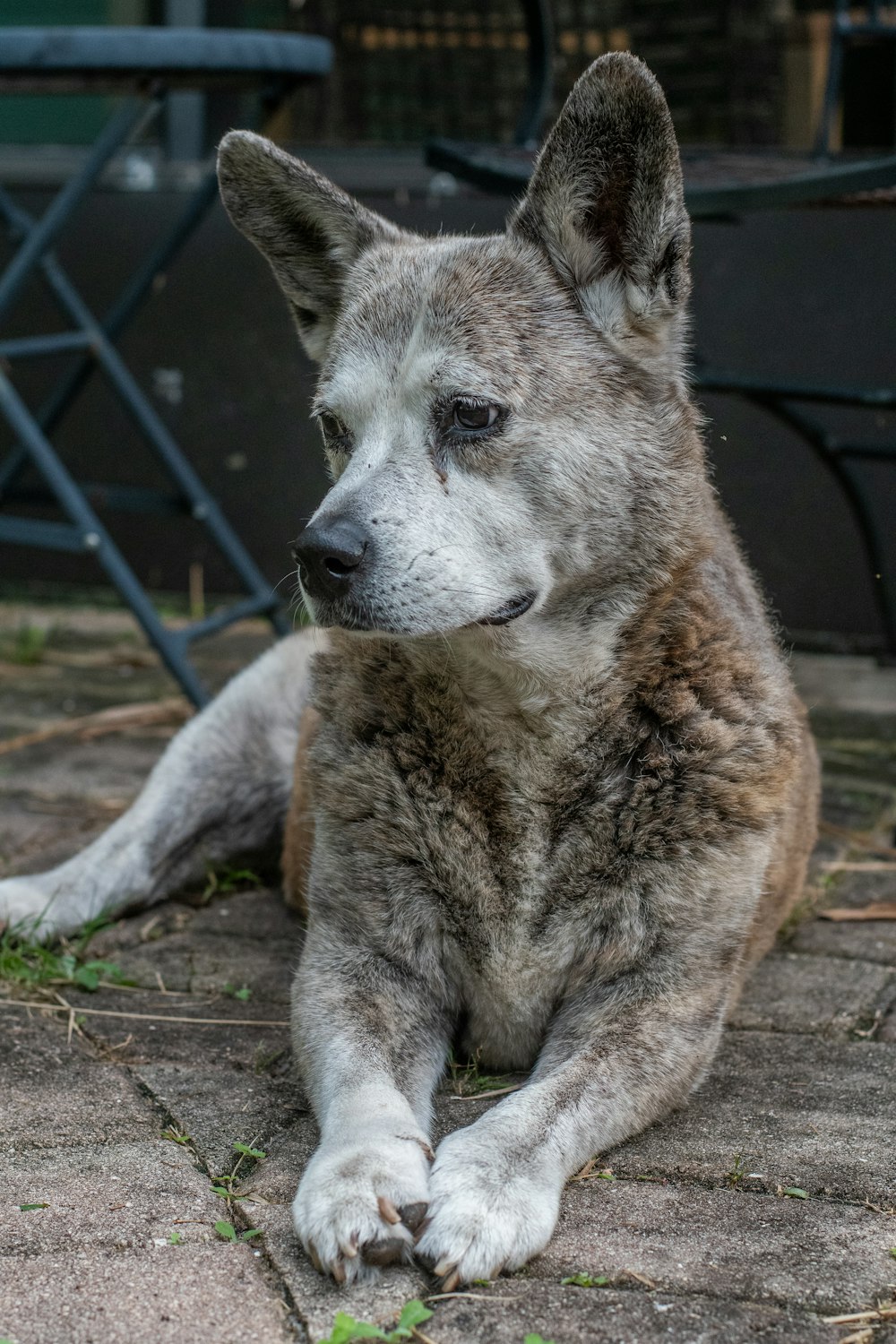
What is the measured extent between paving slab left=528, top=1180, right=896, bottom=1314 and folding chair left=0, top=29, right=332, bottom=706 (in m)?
2.25

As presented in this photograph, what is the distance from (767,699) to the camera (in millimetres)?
2441

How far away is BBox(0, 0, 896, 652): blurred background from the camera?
496 cm

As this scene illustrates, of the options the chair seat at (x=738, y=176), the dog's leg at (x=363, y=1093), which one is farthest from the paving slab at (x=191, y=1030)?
the chair seat at (x=738, y=176)

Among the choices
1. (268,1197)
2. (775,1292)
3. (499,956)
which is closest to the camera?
(775,1292)

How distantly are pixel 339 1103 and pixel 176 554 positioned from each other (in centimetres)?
391

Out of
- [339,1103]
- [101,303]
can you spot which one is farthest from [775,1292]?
[101,303]

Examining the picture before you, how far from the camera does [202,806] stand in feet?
10.6

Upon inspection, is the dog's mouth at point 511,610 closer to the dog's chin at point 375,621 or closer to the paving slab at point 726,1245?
the dog's chin at point 375,621

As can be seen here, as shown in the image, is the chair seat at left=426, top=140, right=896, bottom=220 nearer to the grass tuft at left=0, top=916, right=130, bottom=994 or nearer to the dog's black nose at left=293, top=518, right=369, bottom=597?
the dog's black nose at left=293, top=518, right=369, bottom=597

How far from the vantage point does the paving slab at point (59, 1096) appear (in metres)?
2.17

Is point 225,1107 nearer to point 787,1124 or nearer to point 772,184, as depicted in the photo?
point 787,1124

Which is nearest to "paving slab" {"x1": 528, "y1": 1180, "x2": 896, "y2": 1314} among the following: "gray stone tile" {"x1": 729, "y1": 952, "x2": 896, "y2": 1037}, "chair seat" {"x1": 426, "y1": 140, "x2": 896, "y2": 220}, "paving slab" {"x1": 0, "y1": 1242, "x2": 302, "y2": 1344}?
"paving slab" {"x1": 0, "y1": 1242, "x2": 302, "y2": 1344}

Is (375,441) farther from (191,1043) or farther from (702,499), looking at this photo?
(191,1043)

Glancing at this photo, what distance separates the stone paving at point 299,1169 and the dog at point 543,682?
0.46ft
